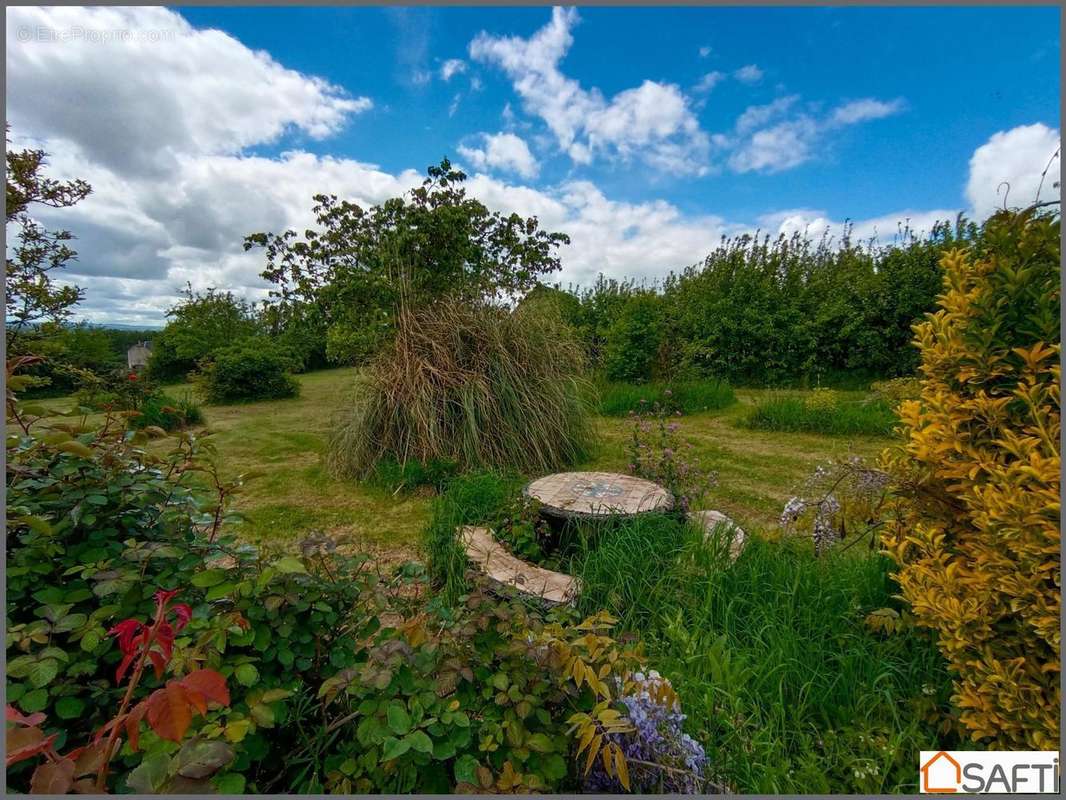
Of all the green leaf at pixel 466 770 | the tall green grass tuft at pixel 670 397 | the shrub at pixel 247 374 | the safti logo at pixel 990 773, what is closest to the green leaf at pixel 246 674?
the green leaf at pixel 466 770

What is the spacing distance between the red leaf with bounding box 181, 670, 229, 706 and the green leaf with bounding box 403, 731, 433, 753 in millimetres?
325

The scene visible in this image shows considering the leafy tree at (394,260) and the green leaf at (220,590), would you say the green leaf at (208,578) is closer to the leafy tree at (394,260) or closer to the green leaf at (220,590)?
the green leaf at (220,590)

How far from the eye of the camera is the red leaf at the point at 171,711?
0.60 m

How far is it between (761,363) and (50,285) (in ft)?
35.1

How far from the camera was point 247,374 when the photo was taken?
9.30 metres

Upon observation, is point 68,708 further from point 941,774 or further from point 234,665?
point 941,774

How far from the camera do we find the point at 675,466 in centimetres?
331

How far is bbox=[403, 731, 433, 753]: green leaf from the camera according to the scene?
762 millimetres

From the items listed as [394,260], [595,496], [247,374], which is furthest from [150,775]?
[247,374]

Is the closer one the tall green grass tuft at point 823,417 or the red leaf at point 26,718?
the red leaf at point 26,718

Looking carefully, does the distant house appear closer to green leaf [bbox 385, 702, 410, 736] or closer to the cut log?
the cut log

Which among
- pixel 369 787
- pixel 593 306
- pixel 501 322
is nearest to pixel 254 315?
pixel 593 306

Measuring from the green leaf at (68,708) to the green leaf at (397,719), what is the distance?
0.60 meters

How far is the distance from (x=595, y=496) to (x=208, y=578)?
2030 millimetres
